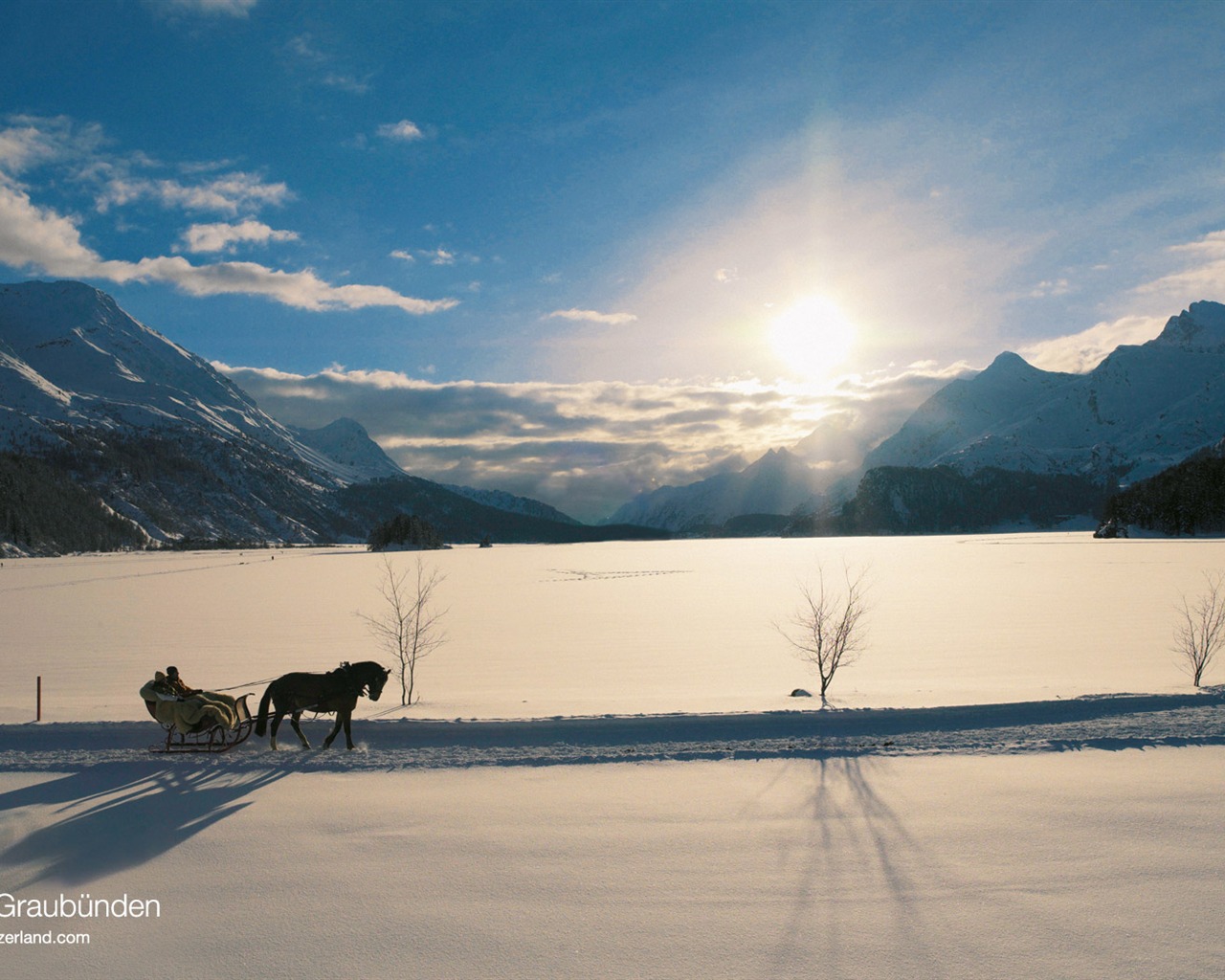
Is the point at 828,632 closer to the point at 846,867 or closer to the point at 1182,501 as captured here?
the point at 846,867

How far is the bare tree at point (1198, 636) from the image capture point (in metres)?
18.5

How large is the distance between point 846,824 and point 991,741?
15.5 ft

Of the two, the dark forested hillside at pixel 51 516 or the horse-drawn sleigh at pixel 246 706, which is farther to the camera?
the dark forested hillside at pixel 51 516

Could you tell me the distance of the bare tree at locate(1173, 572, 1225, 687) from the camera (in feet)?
60.7

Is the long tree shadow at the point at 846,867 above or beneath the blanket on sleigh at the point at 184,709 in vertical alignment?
beneath

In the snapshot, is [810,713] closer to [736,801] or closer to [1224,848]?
[736,801]

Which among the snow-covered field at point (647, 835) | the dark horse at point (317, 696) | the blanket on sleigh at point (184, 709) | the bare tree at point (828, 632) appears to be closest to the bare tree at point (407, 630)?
the snow-covered field at point (647, 835)

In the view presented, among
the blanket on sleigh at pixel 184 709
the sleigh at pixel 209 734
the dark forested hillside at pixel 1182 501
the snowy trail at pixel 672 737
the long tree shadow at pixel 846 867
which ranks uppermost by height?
the dark forested hillside at pixel 1182 501

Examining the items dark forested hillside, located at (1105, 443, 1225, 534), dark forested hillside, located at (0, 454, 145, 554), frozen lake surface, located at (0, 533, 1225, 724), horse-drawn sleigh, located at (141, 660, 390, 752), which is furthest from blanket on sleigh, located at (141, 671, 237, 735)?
dark forested hillside, located at (1105, 443, 1225, 534)

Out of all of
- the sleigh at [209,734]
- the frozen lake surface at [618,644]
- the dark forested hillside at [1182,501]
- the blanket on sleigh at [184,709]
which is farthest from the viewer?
the dark forested hillside at [1182,501]

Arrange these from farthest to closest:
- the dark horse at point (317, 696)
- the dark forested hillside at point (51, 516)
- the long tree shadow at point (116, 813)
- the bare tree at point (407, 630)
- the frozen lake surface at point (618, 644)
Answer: the dark forested hillside at point (51, 516) → the bare tree at point (407, 630) → the frozen lake surface at point (618, 644) → the dark horse at point (317, 696) → the long tree shadow at point (116, 813)

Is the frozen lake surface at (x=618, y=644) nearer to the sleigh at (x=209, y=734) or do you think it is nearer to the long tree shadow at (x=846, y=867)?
the sleigh at (x=209, y=734)

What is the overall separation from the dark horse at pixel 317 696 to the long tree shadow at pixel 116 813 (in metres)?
1.16

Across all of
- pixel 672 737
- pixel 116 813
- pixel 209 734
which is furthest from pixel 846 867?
pixel 209 734
